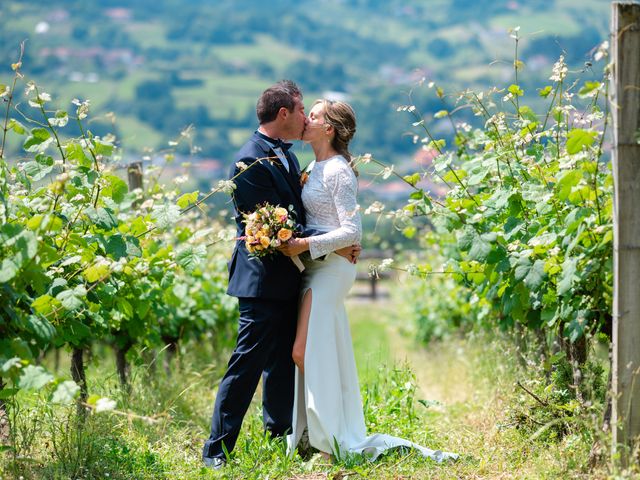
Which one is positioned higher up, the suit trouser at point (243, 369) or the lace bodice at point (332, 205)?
the lace bodice at point (332, 205)

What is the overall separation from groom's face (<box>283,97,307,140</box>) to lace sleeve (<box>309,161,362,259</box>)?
0.33m

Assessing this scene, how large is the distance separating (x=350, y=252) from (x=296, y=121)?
0.81 m

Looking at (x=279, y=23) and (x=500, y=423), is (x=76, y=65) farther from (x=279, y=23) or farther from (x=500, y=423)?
(x=500, y=423)

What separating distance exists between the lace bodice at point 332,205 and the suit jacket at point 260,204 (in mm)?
107

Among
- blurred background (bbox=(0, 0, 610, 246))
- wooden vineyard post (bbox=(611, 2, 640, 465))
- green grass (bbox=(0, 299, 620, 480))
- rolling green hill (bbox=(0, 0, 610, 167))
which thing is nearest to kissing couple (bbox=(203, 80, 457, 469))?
green grass (bbox=(0, 299, 620, 480))

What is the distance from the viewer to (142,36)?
176 m

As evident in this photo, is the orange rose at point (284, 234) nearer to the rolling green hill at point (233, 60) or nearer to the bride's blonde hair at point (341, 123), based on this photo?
the bride's blonde hair at point (341, 123)

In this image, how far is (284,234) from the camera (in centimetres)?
439

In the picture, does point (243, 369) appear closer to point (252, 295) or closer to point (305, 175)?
point (252, 295)

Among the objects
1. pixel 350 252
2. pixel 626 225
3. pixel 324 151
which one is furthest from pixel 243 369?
pixel 626 225

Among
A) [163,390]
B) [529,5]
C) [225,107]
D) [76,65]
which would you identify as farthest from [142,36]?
[163,390]

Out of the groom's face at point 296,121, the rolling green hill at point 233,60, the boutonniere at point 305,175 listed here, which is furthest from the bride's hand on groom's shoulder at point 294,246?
the rolling green hill at point 233,60

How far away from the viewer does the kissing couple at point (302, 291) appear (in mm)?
4629

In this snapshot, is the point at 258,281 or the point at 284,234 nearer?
the point at 284,234
